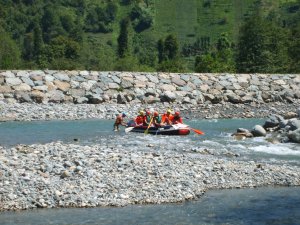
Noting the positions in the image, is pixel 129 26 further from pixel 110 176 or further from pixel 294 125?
pixel 110 176

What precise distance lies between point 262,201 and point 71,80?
31.3 metres

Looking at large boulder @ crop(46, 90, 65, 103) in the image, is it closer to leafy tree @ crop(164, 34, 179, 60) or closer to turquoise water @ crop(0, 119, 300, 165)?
turquoise water @ crop(0, 119, 300, 165)

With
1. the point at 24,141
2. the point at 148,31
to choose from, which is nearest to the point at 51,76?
the point at 24,141

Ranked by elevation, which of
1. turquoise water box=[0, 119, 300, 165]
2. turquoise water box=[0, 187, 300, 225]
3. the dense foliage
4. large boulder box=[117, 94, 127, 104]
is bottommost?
turquoise water box=[0, 187, 300, 225]

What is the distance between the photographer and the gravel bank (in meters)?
41.4

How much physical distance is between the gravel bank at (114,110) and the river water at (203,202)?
8213mm

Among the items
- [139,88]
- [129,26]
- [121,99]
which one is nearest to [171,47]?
[129,26]

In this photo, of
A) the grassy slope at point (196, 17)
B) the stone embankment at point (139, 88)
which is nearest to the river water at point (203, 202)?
the stone embankment at point (139, 88)

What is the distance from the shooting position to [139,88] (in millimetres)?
50156

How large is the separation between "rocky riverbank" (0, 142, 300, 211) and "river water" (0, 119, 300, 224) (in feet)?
1.58

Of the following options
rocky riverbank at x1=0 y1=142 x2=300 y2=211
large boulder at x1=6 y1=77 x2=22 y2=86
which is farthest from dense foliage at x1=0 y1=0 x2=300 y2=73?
rocky riverbank at x1=0 y1=142 x2=300 y2=211

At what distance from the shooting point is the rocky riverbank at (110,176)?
1853cm

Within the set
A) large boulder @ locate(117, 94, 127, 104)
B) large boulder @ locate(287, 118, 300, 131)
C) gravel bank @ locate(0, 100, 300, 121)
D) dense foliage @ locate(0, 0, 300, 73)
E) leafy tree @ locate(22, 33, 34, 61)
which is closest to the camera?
large boulder @ locate(287, 118, 300, 131)

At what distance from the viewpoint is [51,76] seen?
1924 inches
